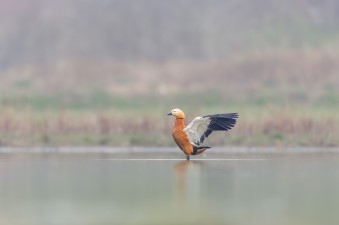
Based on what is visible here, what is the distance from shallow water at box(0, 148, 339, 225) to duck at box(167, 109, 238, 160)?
0.30 metres

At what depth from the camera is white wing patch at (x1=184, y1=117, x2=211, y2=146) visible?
60.7ft

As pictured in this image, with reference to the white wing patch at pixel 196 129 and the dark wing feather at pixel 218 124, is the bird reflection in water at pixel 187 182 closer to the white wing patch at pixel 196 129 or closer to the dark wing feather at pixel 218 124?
the white wing patch at pixel 196 129

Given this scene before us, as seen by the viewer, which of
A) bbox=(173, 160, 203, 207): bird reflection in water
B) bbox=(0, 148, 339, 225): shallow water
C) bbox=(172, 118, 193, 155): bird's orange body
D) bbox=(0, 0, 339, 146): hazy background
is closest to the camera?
bbox=(0, 148, 339, 225): shallow water

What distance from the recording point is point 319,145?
2430cm

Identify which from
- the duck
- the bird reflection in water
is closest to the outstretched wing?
the duck

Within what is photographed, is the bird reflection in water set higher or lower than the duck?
lower

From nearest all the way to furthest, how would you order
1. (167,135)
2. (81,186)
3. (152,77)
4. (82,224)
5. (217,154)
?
(82,224), (81,186), (217,154), (167,135), (152,77)

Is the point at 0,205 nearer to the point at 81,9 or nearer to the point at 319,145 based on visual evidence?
the point at 319,145

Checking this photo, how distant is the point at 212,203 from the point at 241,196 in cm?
73

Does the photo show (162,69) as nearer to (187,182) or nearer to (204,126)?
(204,126)

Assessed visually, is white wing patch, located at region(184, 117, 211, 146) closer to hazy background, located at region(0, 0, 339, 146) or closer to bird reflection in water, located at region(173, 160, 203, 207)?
bird reflection in water, located at region(173, 160, 203, 207)

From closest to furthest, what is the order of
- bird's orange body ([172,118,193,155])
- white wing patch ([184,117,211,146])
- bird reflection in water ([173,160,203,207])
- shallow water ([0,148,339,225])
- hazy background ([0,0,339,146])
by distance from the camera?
shallow water ([0,148,339,225]) < bird reflection in water ([173,160,203,207]) < bird's orange body ([172,118,193,155]) < white wing patch ([184,117,211,146]) < hazy background ([0,0,339,146])

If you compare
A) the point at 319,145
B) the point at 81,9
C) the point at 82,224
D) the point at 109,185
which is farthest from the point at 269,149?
the point at 81,9

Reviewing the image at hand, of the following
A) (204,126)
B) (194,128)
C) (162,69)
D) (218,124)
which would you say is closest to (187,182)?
(194,128)
